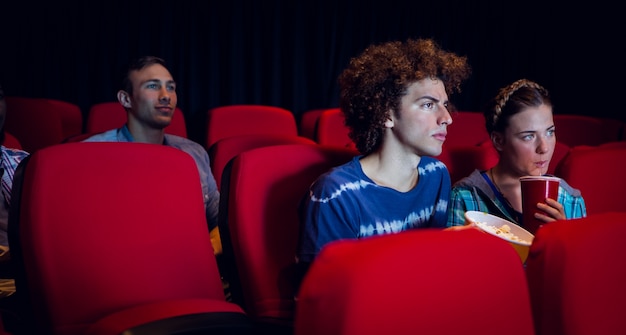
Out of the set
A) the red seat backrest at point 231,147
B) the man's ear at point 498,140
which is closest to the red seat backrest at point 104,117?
the red seat backrest at point 231,147

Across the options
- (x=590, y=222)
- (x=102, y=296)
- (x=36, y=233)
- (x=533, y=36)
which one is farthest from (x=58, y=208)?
(x=533, y=36)

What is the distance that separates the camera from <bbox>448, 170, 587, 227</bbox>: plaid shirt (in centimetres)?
176

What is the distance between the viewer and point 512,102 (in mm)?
1875

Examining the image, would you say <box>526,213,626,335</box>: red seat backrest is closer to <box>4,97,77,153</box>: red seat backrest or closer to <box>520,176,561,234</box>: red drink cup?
<box>520,176,561,234</box>: red drink cup

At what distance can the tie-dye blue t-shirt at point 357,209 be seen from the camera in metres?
1.39

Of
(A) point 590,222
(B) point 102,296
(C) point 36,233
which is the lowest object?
(B) point 102,296

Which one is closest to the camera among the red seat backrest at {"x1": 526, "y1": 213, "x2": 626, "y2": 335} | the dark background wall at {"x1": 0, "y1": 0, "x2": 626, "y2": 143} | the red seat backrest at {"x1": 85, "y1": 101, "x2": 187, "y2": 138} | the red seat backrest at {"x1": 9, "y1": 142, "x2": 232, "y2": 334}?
the red seat backrest at {"x1": 526, "y1": 213, "x2": 626, "y2": 335}

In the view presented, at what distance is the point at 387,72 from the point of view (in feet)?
5.35

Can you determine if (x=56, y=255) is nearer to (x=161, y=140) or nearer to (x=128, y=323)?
(x=128, y=323)

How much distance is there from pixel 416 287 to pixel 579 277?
0.32 meters

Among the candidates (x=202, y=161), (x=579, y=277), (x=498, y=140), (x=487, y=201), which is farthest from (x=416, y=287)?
(x=202, y=161)

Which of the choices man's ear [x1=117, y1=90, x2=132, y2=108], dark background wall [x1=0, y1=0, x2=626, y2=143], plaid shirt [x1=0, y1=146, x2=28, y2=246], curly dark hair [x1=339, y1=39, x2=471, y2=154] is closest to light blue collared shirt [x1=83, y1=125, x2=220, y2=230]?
man's ear [x1=117, y1=90, x2=132, y2=108]

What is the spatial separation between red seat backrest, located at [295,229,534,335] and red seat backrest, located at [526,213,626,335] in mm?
101

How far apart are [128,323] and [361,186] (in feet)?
2.07
